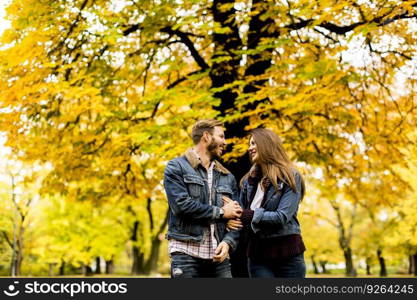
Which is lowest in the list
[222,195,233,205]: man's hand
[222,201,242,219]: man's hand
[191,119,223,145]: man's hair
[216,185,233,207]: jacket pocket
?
[222,201,242,219]: man's hand

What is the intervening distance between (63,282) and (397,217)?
93.1 feet

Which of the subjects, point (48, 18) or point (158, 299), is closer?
point (158, 299)

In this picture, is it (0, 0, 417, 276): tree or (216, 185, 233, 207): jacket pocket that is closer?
(216, 185, 233, 207): jacket pocket

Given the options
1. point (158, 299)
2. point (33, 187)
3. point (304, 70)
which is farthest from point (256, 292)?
point (33, 187)

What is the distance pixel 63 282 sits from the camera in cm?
380

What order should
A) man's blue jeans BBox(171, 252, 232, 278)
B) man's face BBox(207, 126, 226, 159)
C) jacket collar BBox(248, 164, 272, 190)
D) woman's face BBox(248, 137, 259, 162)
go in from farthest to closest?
jacket collar BBox(248, 164, 272, 190) < woman's face BBox(248, 137, 259, 162) < man's face BBox(207, 126, 226, 159) < man's blue jeans BBox(171, 252, 232, 278)

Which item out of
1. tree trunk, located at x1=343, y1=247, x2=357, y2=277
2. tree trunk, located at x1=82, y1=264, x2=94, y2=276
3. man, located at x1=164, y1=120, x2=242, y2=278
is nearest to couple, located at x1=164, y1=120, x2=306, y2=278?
man, located at x1=164, y1=120, x2=242, y2=278

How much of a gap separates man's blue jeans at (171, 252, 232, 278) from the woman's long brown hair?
77 centimetres

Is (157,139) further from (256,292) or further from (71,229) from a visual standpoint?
(71,229)

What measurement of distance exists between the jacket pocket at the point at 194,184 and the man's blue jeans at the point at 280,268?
2.45 ft

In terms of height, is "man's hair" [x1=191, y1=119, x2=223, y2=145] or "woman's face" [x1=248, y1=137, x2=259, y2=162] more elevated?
"man's hair" [x1=191, y1=119, x2=223, y2=145]
